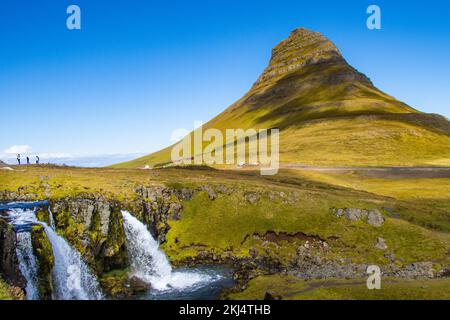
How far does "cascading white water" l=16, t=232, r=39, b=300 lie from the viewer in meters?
36.6

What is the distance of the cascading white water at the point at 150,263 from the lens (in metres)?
47.7

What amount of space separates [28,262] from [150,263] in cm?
1820

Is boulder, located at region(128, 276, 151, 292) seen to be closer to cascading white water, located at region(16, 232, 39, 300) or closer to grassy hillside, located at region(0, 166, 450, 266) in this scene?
grassy hillside, located at region(0, 166, 450, 266)

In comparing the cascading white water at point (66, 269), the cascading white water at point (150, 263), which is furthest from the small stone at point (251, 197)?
the cascading white water at point (66, 269)

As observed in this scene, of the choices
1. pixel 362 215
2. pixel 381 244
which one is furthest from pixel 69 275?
pixel 362 215

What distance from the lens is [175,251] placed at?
5734 centimetres

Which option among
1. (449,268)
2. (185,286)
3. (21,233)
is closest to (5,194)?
(21,233)

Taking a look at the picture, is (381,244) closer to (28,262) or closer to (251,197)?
(251,197)

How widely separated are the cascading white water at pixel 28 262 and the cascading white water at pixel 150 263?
47.0 ft

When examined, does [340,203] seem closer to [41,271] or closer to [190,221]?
[190,221]

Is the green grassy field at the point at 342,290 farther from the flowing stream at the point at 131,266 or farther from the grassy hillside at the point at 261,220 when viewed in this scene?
the grassy hillside at the point at 261,220

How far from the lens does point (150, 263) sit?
52375 mm

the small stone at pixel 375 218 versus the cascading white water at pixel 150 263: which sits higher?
the small stone at pixel 375 218

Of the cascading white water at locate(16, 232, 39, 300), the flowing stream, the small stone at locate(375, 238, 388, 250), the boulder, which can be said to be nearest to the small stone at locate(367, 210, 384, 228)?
the small stone at locate(375, 238, 388, 250)
